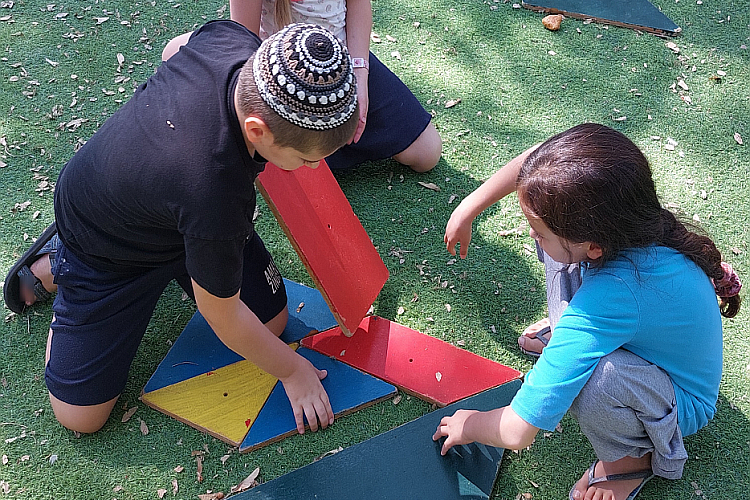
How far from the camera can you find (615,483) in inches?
73.7

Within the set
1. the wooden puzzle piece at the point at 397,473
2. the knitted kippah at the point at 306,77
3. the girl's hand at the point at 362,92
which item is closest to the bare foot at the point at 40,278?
the wooden puzzle piece at the point at 397,473

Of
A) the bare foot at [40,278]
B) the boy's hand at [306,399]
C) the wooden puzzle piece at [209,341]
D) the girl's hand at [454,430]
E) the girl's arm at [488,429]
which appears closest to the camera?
the girl's arm at [488,429]

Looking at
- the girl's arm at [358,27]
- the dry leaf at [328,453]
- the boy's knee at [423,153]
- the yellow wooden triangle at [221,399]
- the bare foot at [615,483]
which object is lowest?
the dry leaf at [328,453]

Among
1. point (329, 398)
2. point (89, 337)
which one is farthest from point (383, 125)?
point (89, 337)

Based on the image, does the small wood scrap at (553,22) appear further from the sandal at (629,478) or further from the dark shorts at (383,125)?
the sandal at (629,478)

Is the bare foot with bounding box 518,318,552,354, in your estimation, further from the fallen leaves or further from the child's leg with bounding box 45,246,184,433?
the fallen leaves

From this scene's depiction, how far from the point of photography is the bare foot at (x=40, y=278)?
7.59 ft

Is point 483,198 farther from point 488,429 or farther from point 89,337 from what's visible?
point 89,337

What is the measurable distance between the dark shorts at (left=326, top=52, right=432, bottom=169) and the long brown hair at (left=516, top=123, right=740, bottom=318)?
4.02ft

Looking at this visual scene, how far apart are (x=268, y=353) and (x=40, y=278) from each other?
101 centimetres

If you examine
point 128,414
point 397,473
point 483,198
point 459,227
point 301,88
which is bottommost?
point 128,414

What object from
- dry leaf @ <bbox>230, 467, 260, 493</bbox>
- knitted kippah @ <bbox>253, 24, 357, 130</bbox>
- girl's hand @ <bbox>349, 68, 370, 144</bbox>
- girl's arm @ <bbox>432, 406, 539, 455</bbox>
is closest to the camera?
knitted kippah @ <bbox>253, 24, 357, 130</bbox>

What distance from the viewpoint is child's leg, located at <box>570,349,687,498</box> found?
164cm

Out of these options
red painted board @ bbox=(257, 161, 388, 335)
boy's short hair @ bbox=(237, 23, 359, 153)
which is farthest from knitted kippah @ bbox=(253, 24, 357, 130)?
red painted board @ bbox=(257, 161, 388, 335)
